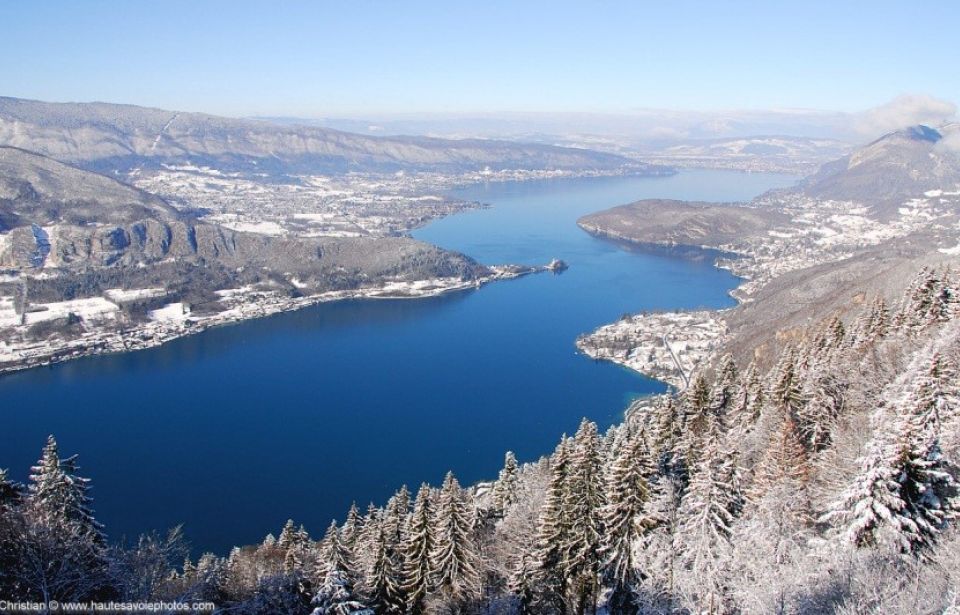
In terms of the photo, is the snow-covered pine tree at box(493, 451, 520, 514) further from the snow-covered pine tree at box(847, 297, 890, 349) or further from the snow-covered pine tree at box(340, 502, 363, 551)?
the snow-covered pine tree at box(847, 297, 890, 349)

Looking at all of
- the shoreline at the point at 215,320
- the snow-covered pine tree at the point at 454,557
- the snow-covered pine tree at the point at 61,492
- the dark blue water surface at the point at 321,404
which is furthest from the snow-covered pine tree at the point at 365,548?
the shoreline at the point at 215,320

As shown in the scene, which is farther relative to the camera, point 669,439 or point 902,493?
point 669,439

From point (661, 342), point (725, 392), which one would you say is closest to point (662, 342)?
point (661, 342)

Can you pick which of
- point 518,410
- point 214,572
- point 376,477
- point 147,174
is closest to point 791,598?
point 214,572

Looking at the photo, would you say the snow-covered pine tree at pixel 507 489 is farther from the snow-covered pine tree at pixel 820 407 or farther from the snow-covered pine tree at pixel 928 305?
the snow-covered pine tree at pixel 928 305

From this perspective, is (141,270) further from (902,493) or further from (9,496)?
(902,493)
